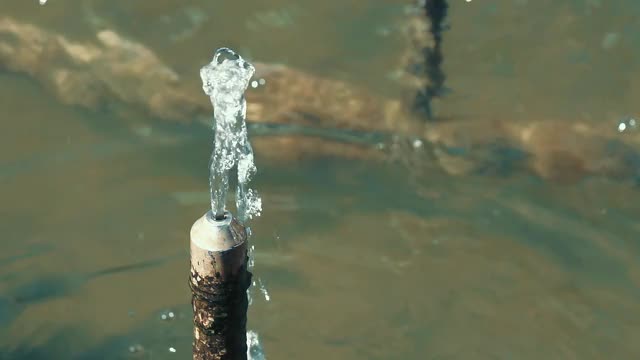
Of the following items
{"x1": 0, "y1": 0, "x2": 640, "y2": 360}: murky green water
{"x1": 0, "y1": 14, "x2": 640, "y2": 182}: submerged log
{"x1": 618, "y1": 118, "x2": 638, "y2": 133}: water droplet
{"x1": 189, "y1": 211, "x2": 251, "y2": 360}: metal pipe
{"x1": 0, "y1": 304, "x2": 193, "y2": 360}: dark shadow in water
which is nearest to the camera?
Answer: {"x1": 189, "y1": 211, "x2": 251, "y2": 360}: metal pipe

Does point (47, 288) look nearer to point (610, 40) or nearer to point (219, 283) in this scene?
point (219, 283)

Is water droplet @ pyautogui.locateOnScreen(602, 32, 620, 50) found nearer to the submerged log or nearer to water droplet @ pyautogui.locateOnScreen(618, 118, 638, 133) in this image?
water droplet @ pyautogui.locateOnScreen(618, 118, 638, 133)

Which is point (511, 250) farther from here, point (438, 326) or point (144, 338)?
point (144, 338)

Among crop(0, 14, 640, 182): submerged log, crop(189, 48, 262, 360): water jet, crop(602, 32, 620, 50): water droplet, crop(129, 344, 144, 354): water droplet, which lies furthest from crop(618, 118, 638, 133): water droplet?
crop(189, 48, 262, 360): water jet

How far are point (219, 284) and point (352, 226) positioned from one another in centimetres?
303

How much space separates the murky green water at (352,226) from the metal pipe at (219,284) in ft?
6.79

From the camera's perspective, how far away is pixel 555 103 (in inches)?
289

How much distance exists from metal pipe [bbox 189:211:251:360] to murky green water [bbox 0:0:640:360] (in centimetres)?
207

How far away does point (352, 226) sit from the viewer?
255 inches

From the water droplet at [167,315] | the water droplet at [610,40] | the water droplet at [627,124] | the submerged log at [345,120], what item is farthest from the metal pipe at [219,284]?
the water droplet at [610,40]

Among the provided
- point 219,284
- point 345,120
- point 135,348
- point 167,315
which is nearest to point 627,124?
point 345,120

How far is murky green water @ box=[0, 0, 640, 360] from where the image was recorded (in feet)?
19.1

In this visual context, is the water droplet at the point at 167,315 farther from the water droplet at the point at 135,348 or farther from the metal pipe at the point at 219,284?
the metal pipe at the point at 219,284

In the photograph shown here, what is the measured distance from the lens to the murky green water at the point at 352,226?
583cm
